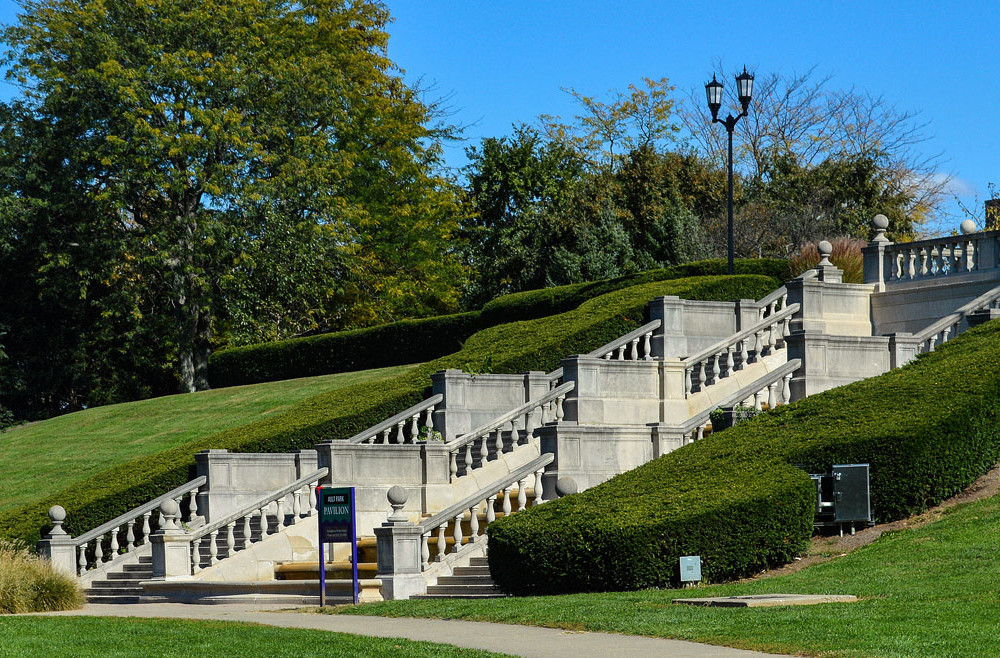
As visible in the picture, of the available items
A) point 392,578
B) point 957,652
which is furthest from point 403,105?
point 957,652

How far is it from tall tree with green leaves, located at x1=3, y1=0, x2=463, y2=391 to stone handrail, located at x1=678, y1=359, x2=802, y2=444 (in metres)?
27.7

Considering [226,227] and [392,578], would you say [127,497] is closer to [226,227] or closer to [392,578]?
[392,578]

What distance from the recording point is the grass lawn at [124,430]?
109 ft

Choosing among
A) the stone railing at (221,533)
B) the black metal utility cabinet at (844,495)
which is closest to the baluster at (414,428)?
the stone railing at (221,533)

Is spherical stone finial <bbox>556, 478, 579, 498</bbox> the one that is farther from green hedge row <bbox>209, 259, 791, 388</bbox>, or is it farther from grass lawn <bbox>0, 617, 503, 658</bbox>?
green hedge row <bbox>209, 259, 791, 388</bbox>

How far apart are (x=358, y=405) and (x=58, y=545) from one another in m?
6.64

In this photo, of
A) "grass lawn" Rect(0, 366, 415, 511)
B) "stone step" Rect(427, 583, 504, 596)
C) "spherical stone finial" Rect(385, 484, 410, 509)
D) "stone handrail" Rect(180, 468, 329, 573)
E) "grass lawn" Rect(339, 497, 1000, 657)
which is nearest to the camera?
"grass lawn" Rect(339, 497, 1000, 657)

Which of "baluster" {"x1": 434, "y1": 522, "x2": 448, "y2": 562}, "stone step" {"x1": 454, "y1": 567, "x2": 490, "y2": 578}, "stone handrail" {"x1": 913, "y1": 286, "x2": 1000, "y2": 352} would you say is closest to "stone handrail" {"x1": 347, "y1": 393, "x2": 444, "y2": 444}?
"baluster" {"x1": 434, "y1": 522, "x2": 448, "y2": 562}

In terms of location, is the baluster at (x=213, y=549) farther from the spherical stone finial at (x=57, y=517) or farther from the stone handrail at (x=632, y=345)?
the stone handrail at (x=632, y=345)

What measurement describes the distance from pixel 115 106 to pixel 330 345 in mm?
12727

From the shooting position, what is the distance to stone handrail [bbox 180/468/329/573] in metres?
23.8

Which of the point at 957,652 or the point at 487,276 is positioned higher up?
the point at 487,276

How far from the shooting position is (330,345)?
44969 mm

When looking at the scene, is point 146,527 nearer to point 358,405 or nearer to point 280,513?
point 280,513
